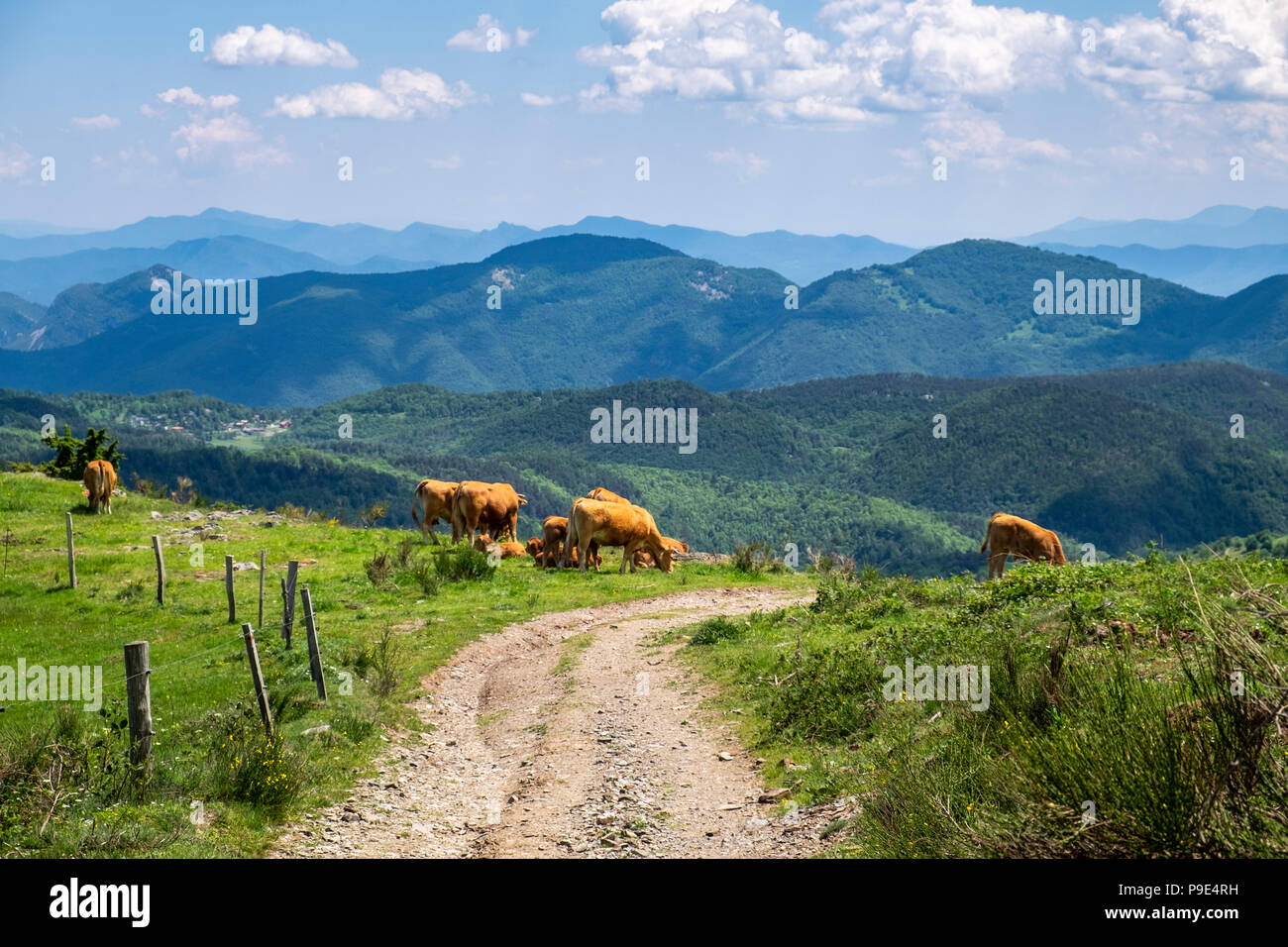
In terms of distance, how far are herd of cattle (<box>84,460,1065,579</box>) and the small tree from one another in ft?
29.6

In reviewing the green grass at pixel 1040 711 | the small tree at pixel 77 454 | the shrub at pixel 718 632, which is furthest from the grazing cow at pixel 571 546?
the small tree at pixel 77 454

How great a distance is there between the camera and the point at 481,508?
1123 inches

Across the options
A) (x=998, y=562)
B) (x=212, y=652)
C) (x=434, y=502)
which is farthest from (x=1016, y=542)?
(x=212, y=652)

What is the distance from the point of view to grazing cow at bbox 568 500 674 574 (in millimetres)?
24203

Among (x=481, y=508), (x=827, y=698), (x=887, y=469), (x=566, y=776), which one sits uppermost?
A: (x=481, y=508)

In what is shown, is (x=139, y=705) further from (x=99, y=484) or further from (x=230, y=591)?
(x=99, y=484)

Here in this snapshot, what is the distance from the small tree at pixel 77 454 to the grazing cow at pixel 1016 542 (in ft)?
102

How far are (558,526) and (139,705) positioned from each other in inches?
676

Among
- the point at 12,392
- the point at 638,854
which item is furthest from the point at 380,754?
the point at 12,392

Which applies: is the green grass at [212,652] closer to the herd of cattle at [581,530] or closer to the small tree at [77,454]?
the herd of cattle at [581,530]

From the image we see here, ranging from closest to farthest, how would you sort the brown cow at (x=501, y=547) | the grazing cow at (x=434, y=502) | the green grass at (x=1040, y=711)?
the green grass at (x=1040, y=711) → the brown cow at (x=501, y=547) → the grazing cow at (x=434, y=502)

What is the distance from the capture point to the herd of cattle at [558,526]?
80.1ft
